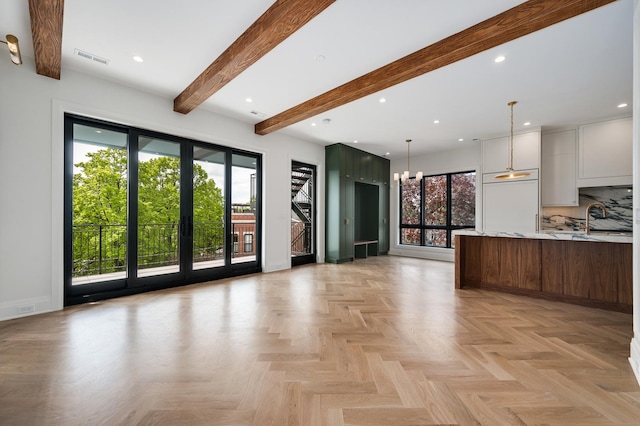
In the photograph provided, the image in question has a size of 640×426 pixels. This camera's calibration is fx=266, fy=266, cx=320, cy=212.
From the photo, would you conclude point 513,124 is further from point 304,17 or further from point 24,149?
point 24,149

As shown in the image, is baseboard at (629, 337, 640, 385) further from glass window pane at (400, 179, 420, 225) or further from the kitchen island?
glass window pane at (400, 179, 420, 225)

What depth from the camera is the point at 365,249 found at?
7.51 meters

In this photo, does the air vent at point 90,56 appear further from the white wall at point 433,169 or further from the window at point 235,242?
the white wall at point 433,169

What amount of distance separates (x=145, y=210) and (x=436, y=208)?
675 centimetres

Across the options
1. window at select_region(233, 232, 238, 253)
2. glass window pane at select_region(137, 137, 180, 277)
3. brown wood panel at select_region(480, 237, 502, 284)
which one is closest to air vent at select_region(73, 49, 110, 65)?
glass window pane at select_region(137, 137, 180, 277)

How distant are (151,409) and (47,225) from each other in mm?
2907

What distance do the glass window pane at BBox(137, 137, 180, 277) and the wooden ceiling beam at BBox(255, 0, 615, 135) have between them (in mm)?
2612

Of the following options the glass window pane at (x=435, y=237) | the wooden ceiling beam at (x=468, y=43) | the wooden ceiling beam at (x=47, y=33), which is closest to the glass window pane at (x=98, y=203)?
the wooden ceiling beam at (x=47, y=33)

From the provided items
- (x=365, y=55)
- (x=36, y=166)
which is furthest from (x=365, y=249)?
(x=36, y=166)

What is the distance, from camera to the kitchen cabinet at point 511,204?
5.31m

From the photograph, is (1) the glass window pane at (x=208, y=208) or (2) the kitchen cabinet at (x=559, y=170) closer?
(1) the glass window pane at (x=208, y=208)

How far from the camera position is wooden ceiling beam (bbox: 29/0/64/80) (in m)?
2.12

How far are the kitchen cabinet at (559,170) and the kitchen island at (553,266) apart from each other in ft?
7.54

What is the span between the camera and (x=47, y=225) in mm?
3111
